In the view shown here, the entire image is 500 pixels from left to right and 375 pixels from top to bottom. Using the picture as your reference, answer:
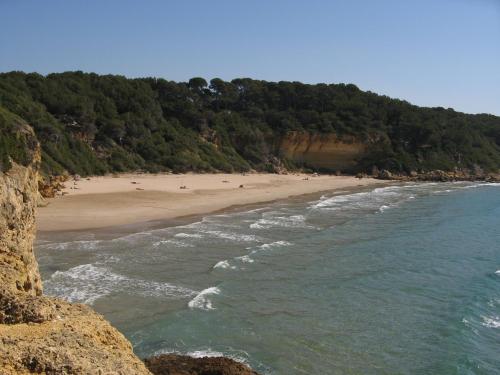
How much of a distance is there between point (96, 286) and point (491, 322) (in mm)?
11154

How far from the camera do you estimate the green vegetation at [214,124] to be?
4494cm

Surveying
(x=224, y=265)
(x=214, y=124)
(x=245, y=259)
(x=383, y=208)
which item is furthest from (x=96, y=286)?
(x=214, y=124)

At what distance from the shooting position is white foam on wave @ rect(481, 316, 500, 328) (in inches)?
521

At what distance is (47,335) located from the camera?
517cm

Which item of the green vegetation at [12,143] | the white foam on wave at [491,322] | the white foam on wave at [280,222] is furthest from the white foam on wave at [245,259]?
the green vegetation at [12,143]

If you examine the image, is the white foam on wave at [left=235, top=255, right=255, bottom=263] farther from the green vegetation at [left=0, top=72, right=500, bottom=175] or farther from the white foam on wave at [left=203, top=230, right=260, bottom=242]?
the green vegetation at [left=0, top=72, right=500, bottom=175]

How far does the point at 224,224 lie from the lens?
1045 inches

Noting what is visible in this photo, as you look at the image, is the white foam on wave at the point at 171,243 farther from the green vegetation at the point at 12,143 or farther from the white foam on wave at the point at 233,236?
the green vegetation at the point at 12,143

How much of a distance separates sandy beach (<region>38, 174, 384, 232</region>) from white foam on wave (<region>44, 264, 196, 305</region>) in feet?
26.2

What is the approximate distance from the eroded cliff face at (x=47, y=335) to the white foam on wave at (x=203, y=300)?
625cm

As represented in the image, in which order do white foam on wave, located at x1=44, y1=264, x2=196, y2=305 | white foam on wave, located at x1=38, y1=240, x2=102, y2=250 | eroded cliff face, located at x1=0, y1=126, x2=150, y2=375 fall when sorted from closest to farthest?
eroded cliff face, located at x1=0, y1=126, x2=150, y2=375 < white foam on wave, located at x1=44, y1=264, x2=196, y2=305 < white foam on wave, located at x1=38, y1=240, x2=102, y2=250

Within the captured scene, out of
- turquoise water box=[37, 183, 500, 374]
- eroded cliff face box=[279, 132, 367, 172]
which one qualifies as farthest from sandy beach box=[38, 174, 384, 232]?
eroded cliff face box=[279, 132, 367, 172]

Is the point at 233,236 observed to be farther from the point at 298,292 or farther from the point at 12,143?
the point at 12,143

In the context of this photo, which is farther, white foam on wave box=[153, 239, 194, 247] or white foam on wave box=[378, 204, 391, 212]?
white foam on wave box=[378, 204, 391, 212]
